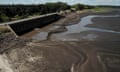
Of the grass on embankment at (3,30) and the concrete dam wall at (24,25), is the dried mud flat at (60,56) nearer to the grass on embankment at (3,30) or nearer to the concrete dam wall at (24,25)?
the grass on embankment at (3,30)

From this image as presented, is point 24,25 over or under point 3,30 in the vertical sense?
under

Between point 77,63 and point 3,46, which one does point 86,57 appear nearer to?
point 77,63

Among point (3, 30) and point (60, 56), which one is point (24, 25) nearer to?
point (3, 30)

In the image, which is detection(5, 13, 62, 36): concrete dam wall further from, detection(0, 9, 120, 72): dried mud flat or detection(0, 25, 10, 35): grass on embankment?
detection(0, 9, 120, 72): dried mud flat

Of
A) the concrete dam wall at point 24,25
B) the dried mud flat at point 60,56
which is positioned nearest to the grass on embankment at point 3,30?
the concrete dam wall at point 24,25

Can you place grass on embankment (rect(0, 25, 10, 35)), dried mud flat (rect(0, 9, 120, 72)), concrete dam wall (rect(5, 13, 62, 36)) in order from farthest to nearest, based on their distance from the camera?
concrete dam wall (rect(5, 13, 62, 36))
grass on embankment (rect(0, 25, 10, 35))
dried mud flat (rect(0, 9, 120, 72))

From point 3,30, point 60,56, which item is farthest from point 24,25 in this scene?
point 60,56

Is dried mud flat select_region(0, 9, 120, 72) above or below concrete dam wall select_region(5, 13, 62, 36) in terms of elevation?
above

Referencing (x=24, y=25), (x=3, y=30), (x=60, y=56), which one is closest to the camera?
(x=60, y=56)

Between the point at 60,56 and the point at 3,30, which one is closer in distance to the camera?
the point at 60,56

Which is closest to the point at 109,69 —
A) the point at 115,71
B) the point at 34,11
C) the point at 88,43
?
the point at 115,71

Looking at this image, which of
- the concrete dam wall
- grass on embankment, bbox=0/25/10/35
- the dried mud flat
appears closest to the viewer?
the dried mud flat

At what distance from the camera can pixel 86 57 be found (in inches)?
711

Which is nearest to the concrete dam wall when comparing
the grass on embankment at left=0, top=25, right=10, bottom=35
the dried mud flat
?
the grass on embankment at left=0, top=25, right=10, bottom=35
